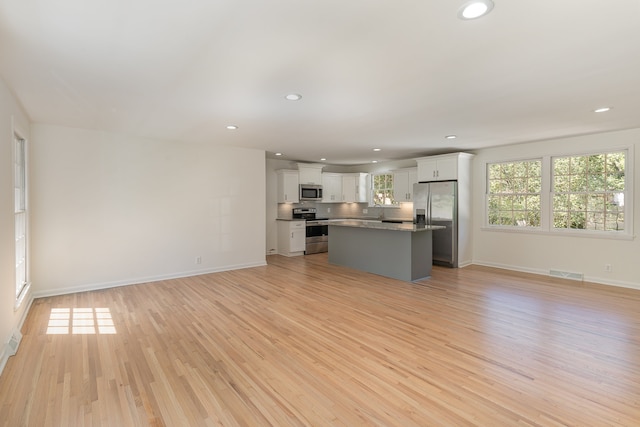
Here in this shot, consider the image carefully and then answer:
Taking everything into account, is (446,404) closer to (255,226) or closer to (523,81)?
(523,81)

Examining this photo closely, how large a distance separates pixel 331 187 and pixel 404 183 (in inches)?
83.6

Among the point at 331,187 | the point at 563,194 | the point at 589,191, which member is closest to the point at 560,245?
the point at 563,194

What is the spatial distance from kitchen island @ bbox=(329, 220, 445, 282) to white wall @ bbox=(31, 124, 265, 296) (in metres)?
1.82

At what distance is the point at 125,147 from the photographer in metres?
5.19

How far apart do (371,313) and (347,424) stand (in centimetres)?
198

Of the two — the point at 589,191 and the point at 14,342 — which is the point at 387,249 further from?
the point at 14,342

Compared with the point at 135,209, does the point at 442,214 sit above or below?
below

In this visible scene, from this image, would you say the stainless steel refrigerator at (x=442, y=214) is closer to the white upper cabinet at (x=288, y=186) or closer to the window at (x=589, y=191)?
the window at (x=589, y=191)

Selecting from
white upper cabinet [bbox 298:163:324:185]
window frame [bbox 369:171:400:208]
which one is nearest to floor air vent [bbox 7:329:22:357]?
white upper cabinet [bbox 298:163:324:185]

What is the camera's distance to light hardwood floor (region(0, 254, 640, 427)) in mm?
2051

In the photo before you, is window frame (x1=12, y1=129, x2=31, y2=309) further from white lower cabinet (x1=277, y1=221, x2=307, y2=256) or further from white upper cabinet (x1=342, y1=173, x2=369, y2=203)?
white upper cabinet (x1=342, y1=173, x2=369, y2=203)

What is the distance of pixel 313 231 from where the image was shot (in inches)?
333

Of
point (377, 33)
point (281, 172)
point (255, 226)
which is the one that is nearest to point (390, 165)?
point (281, 172)

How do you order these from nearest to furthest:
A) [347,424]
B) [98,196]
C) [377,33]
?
1. [347,424]
2. [377,33]
3. [98,196]
